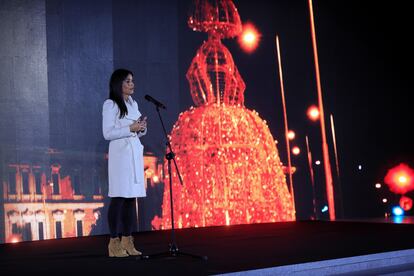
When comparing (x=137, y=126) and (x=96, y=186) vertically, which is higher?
(x=137, y=126)

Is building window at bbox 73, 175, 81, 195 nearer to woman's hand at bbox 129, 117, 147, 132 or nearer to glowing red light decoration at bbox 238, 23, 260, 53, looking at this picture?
woman's hand at bbox 129, 117, 147, 132

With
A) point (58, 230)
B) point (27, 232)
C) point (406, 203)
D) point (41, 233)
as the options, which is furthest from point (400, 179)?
point (27, 232)

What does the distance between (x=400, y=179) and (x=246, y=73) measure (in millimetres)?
2816

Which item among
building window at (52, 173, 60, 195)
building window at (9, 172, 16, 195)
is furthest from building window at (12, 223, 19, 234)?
building window at (52, 173, 60, 195)

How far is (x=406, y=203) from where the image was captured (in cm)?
731

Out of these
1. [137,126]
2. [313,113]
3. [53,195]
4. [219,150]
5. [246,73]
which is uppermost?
[246,73]

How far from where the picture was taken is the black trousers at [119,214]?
307 cm

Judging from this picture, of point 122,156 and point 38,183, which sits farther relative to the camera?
point 38,183

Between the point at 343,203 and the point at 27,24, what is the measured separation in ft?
14.8

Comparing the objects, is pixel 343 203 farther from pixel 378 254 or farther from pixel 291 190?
pixel 378 254

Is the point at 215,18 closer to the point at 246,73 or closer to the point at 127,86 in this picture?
the point at 246,73

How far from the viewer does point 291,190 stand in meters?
6.53

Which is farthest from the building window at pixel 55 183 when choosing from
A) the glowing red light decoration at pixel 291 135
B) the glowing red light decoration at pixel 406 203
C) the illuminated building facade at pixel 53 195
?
the glowing red light decoration at pixel 406 203

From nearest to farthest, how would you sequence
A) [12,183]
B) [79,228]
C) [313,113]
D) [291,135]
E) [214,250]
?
[214,250] → [12,183] → [79,228] → [291,135] → [313,113]
